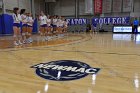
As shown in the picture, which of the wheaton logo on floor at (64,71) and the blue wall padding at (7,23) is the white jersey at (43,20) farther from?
the wheaton logo on floor at (64,71)

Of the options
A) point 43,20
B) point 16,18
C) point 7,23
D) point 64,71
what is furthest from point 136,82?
point 7,23

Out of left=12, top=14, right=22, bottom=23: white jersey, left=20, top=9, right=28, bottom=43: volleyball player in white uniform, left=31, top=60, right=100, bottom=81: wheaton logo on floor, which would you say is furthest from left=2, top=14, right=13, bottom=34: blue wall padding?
left=31, top=60, right=100, bottom=81: wheaton logo on floor

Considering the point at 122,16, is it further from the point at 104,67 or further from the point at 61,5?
the point at 104,67

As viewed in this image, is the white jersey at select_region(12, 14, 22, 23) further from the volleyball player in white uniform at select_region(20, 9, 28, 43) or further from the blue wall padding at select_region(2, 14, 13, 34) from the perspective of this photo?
the blue wall padding at select_region(2, 14, 13, 34)

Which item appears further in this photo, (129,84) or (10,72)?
(10,72)

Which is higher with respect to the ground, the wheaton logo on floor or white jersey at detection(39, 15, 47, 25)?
white jersey at detection(39, 15, 47, 25)

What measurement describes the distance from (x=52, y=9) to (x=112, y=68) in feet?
67.6

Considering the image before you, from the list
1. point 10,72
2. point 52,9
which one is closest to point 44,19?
point 10,72

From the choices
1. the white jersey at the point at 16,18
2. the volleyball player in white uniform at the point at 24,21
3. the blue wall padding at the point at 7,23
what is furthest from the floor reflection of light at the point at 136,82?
the blue wall padding at the point at 7,23

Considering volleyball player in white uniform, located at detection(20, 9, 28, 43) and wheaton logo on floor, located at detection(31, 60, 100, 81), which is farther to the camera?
volleyball player in white uniform, located at detection(20, 9, 28, 43)

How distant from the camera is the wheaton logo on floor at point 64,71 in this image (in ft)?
8.68

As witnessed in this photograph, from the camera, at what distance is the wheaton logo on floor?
2.64 meters

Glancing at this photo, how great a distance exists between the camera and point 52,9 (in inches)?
901

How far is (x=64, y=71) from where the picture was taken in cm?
290
